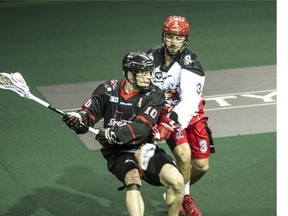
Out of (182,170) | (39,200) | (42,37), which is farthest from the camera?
(42,37)

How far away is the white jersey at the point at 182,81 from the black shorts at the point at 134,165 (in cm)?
60

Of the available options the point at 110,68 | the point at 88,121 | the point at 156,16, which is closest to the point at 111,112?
the point at 88,121

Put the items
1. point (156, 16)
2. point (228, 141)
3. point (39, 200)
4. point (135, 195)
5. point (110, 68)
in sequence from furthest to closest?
1. point (156, 16)
2. point (110, 68)
3. point (228, 141)
4. point (39, 200)
5. point (135, 195)

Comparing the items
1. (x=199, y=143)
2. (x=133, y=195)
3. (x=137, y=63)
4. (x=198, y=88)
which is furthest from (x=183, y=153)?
(x=137, y=63)

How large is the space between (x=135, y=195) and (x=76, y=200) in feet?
5.26

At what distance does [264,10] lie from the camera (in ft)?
55.2

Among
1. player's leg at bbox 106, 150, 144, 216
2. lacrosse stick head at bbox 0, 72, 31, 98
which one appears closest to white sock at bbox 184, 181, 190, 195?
player's leg at bbox 106, 150, 144, 216

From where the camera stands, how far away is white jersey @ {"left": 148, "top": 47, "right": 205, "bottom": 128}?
698 centimetres

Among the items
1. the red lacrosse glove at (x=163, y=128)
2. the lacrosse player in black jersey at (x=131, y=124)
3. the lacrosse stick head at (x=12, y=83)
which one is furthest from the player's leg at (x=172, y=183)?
the lacrosse stick head at (x=12, y=83)

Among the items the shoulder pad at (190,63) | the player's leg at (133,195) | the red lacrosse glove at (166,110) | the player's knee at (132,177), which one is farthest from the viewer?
the shoulder pad at (190,63)

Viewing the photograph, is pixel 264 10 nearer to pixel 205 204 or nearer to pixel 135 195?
pixel 205 204

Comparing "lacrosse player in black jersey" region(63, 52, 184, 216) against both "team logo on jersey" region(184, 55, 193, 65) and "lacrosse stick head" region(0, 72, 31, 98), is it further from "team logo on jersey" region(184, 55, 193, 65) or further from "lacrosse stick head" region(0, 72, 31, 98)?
"team logo on jersey" region(184, 55, 193, 65)

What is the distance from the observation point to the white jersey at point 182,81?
6.98m

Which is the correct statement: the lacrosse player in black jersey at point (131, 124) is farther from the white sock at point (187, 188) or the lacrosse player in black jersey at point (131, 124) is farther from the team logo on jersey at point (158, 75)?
the white sock at point (187, 188)
